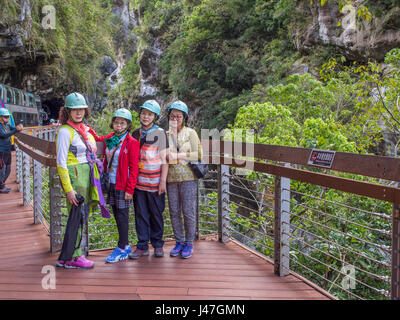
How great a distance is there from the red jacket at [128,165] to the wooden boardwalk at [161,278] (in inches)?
28.1

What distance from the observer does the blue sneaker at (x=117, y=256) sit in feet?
11.4

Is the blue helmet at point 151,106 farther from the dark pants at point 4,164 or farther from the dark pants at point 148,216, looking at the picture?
the dark pants at point 4,164

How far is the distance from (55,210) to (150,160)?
3.70 ft

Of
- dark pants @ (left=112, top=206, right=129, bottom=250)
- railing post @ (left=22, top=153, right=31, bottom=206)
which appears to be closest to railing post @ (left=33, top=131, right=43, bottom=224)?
railing post @ (left=22, top=153, right=31, bottom=206)

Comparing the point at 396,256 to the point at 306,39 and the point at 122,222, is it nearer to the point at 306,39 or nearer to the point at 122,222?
the point at 122,222

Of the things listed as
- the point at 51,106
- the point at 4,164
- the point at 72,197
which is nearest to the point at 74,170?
the point at 72,197

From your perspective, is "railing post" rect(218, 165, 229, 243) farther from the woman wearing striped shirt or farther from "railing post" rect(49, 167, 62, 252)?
"railing post" rect(49, 167, 62, 252)

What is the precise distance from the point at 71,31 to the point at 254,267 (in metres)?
23.8

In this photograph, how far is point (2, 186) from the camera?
289 inches

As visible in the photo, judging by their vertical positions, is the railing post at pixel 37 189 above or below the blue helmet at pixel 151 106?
below

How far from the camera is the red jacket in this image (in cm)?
338

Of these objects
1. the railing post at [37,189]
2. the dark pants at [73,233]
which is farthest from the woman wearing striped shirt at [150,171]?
the railing post at [37,189]

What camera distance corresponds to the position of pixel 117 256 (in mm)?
3504
